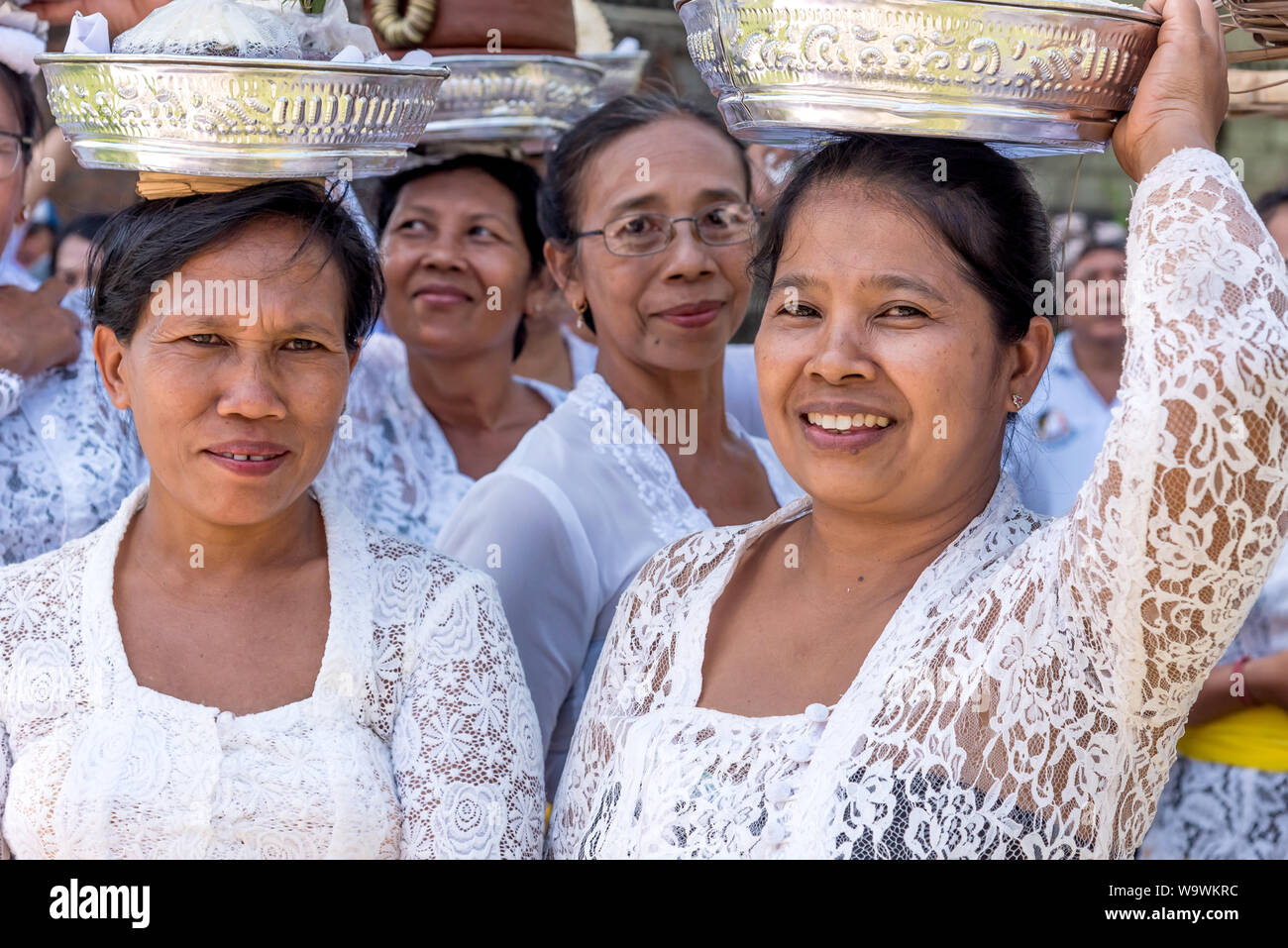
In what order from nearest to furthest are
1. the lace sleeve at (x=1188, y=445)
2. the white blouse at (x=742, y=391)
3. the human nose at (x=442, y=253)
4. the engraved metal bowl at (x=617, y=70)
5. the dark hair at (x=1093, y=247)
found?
the lace sleeve at (x=1188, y=445), the human nose at (x=442, y=253), the white blouse at (x=742, y=391), the engraved metal bowl at (x=617, y=70), the dark hair at (x=1093, y=247)

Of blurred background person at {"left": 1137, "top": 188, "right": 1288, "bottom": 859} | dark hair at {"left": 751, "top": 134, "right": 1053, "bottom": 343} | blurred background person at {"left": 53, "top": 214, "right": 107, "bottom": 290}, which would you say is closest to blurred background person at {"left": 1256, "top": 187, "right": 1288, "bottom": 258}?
blurred background person at {"left": 1137, "top": 188, "right": 1288, "bottom": 859}

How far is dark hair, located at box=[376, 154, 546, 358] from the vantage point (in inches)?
150

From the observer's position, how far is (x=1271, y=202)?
A: 12.5 feet

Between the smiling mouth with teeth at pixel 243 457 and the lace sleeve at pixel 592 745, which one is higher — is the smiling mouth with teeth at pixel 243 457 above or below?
above

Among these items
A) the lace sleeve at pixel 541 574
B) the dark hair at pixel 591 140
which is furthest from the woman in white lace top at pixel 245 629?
the dark hair at pixel 591 140

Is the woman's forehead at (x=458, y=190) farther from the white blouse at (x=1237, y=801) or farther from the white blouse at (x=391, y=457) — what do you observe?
the white blouse at (x=1237, y=801)

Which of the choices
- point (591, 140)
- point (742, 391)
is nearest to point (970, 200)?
point (591, 140)

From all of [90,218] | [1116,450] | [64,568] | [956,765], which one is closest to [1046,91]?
[1116,450]

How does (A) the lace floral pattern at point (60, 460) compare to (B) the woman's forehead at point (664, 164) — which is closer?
(A) the lace floral pattern at point (60, 460)

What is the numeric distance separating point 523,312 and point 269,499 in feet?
6.02

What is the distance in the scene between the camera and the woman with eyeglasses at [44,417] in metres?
3.07

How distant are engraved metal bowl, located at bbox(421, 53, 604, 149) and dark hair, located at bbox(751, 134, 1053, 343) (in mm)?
1465

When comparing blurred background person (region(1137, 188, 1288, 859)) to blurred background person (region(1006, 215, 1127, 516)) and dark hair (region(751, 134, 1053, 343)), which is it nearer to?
blurred background person (region(1006, 215, 1127, 516))
